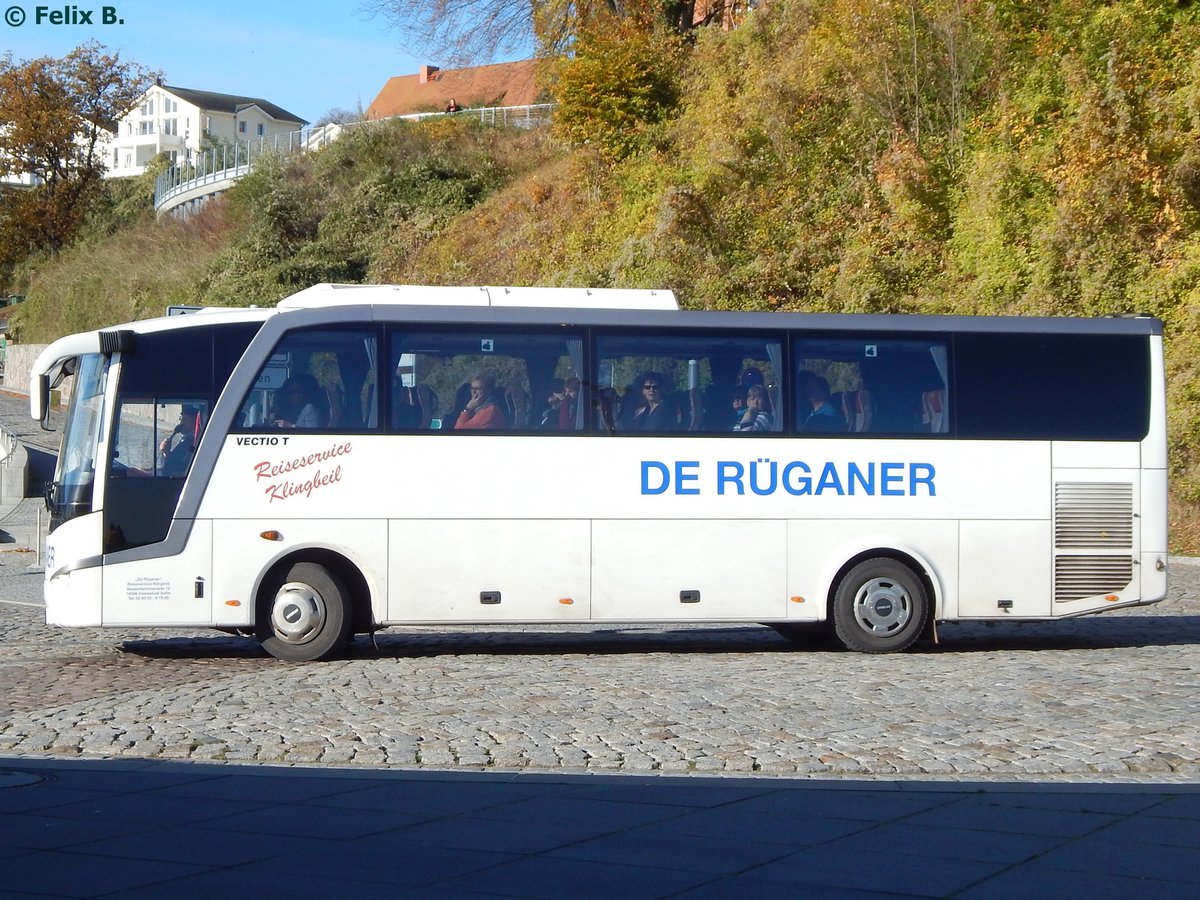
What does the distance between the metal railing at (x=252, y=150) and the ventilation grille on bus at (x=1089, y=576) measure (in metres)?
42.9

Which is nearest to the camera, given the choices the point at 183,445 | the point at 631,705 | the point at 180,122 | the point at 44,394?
the point at 631,705

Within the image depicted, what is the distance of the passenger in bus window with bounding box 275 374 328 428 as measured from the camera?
1364 cm

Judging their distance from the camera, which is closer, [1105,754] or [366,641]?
[1105,754]

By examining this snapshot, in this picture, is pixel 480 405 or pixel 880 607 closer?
pixel 480 405

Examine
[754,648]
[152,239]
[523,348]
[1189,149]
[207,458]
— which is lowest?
[754,648]

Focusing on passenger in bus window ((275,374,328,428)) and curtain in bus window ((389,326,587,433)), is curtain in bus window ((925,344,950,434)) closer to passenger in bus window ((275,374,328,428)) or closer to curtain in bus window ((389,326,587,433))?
curtain in bus window ((389,326,587,433))

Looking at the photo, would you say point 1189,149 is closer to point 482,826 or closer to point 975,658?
point 975,658

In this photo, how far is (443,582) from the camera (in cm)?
1380

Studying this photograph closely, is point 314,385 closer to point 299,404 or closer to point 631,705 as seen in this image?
point 299,404

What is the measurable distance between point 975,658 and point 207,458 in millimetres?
7373

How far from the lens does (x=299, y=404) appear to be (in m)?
13.7

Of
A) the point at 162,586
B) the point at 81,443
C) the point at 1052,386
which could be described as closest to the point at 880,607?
the point at 1052,386

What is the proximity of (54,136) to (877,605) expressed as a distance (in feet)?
246

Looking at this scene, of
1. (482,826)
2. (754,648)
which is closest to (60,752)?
(482,826)
